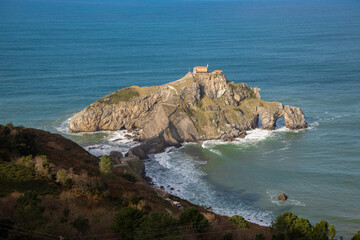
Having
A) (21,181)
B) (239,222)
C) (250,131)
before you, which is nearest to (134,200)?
(21,181)

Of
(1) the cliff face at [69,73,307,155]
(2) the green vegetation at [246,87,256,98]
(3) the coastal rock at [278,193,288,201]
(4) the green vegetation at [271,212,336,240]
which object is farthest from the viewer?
(2) the green vegetation at [246,87,256,98]

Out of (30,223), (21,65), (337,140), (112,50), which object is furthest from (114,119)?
(112,50)

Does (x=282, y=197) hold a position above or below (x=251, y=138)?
below

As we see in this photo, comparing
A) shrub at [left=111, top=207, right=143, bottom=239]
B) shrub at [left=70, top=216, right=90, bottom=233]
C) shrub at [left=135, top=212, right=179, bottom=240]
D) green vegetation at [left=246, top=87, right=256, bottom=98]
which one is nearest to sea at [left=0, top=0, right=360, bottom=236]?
green vegetation at [left=246, top=87, right=256, bottom=98]

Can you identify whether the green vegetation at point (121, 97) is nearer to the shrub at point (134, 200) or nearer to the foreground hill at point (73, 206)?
the foreground hill at point (73, 206)

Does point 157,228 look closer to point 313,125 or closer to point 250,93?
point 250,93

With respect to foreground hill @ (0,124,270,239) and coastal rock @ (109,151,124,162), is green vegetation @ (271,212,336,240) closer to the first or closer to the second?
foreground hill @ (0,124,270,239)
